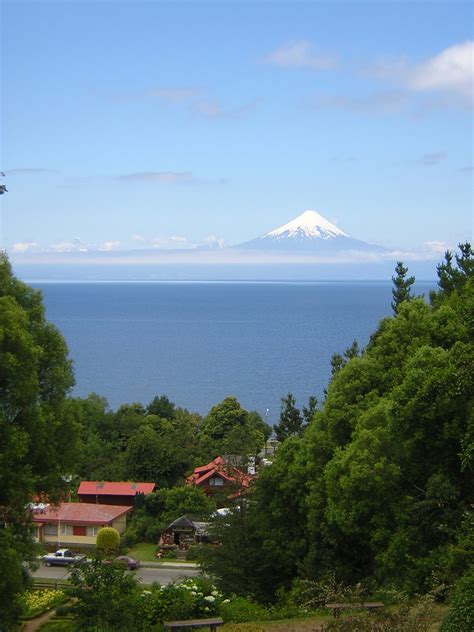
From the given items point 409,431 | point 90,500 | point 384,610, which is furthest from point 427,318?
point 90,500

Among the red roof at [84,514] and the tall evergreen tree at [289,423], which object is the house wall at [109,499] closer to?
the red roof at [84,514]

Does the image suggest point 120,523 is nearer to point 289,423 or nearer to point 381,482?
point 289,423

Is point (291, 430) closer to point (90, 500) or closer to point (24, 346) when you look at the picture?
point (90, 500)

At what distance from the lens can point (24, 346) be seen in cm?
1126

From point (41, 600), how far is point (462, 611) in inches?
428

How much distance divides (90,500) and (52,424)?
75.2 feet

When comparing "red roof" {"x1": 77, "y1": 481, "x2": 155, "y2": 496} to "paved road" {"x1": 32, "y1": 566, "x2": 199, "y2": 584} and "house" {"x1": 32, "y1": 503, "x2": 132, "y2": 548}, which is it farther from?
"paved road" {"x1": 32, "y1": 566, "x2": 199, "y2": 584}

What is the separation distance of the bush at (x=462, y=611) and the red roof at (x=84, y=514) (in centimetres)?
2230

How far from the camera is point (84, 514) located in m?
29.7

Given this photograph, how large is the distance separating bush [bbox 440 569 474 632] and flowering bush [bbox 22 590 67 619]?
871cm

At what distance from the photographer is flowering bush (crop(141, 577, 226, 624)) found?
11812 millimetres

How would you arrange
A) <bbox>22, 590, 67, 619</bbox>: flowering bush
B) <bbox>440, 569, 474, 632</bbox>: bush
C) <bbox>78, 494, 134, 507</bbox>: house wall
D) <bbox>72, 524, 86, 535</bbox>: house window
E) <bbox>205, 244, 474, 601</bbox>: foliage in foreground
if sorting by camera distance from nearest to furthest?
1. <bbox>440, 569, 474, 632</bbox>: bush
2. <bbox>205, 244, 474, 601</bbox>: foliage in foreground
3. <bbox>22, 590, 67, 619</bbox>: flowering bush
4. <bbox>72, 524, 86, 535</bbox>: house window
5. <bbox>78, 494, 134, 507</bbox>: house wall

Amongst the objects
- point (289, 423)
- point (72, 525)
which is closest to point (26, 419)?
point (289, 423)

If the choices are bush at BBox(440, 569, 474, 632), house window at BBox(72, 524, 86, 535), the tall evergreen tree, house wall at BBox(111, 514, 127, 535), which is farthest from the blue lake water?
bush at BBox(440, 569, 474, 632)
